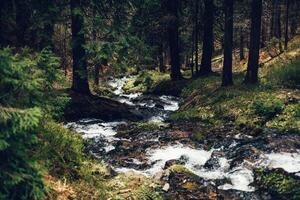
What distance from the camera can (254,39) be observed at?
21.0 m

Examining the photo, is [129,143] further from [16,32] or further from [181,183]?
[16,32]

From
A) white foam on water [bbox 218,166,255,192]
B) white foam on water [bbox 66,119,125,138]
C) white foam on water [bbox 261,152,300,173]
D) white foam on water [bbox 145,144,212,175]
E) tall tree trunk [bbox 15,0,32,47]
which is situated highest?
tall tree trunk [bbox 15,0,32,47]

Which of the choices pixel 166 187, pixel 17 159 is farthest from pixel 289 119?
pixel 17 159

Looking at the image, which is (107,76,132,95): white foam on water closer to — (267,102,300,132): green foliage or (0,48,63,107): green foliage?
(267,102,300,132): green foliage

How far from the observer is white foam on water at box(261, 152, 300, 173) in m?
11.5

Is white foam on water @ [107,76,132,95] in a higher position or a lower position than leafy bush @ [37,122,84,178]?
lower

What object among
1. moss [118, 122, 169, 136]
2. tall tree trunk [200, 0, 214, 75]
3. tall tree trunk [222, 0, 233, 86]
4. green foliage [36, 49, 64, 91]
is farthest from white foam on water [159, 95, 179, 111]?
green foliage [36, 49, 64, 91]

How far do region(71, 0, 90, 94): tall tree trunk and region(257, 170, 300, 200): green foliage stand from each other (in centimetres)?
1190

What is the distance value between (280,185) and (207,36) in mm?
20522

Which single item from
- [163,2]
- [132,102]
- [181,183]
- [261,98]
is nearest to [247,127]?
[261,98]

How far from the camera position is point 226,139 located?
14930 mm

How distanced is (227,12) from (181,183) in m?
13.4

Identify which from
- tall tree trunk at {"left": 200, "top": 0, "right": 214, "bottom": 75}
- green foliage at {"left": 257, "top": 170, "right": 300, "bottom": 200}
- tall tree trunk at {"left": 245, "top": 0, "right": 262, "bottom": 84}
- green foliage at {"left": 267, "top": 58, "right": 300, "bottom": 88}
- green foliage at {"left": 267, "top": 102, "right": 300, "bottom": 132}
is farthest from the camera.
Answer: tall tree trunk at {"left": 200, "top": 0, "right": 214, "bottom": 75}

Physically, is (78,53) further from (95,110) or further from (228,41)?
(228,41)
